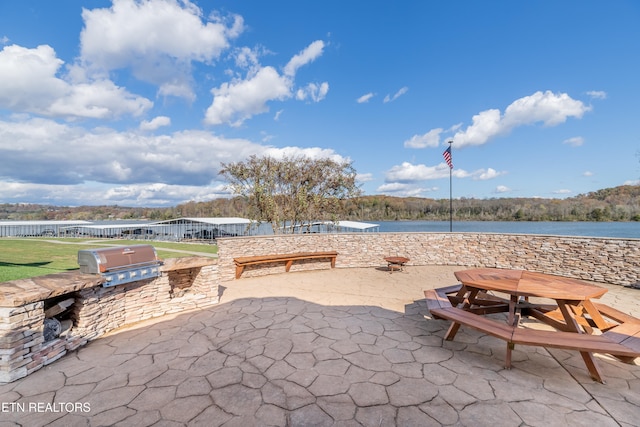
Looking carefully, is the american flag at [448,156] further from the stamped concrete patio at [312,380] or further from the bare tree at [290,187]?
the stamped concrete patio at [312,380]

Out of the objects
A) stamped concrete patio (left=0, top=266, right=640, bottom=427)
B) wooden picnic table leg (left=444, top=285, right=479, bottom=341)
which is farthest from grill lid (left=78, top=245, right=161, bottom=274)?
wooden picnic table leg (left=444, top=285, right=479, bottom=341)

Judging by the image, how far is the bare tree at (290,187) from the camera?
12727 mm

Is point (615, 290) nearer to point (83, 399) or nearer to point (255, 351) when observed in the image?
point (255, 351)

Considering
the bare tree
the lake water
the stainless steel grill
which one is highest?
the bare tree

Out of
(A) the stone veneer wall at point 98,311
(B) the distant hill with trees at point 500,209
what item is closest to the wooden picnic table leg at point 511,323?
(A) the stone veneer wall at point 98,311

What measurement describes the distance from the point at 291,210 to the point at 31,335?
1054 centimetres

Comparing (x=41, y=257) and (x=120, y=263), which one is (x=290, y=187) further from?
(x=41, y=257)

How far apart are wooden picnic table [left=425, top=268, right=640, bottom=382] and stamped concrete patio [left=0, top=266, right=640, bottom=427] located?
1.13ft

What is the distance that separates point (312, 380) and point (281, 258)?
499 cm

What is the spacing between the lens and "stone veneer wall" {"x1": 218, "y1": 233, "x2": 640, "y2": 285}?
6609mm

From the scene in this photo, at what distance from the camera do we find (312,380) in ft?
8.54

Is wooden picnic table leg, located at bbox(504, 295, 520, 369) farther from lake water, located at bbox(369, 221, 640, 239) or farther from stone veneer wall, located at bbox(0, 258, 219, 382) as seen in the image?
lake water, located at bbox(369, 221, 640, 239)

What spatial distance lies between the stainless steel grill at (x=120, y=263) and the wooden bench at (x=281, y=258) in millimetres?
2898

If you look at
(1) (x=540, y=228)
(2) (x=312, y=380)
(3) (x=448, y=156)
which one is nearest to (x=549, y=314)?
(2) (x=312, y=380)
